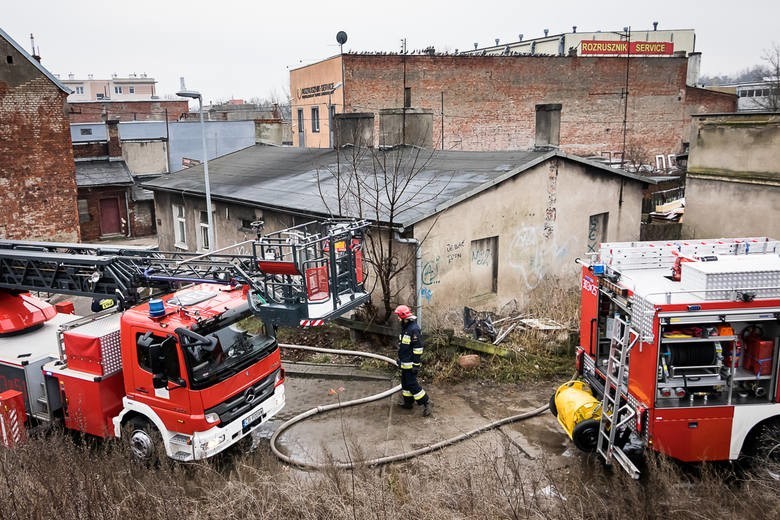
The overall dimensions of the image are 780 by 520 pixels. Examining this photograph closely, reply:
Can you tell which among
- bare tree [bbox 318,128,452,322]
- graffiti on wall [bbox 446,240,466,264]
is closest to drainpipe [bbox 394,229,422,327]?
bare tree [bbox 318,128,452,322]

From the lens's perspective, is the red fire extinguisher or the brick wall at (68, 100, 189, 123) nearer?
the red fire extinguisher

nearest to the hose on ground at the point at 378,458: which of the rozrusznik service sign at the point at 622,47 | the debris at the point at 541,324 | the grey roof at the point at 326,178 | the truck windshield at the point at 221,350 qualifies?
the truck windshield at the point at 221,350

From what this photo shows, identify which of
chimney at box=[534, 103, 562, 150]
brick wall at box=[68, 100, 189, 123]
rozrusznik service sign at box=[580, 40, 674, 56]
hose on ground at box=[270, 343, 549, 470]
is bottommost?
hose on ground at box=[270, 343, 549, 470]

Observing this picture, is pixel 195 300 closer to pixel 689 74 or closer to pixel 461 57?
pixel 461 57

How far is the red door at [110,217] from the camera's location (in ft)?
103

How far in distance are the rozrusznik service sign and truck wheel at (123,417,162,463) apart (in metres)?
44.4

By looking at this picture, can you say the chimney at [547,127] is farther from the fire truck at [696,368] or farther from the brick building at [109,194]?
the brick building at [109,194]

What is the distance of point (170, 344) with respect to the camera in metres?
7.67

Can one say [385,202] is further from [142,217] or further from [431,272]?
[142,217]

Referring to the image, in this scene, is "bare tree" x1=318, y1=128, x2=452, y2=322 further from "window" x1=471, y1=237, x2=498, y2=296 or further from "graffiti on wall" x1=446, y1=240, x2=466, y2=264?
"window" x1=471, y1=237, x2=498, y2=296

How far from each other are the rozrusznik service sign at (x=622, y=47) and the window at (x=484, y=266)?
1435 inches

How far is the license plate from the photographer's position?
8316 millimetres

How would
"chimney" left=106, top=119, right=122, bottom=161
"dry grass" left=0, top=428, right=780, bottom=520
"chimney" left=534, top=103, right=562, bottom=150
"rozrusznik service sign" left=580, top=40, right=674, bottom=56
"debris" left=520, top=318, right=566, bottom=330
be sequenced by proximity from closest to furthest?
"dry grass" left=0, top=428, right=780, bottom=520, "debris" left=520, top=318, right=566, bottom=330, "chimney" left=534, top=103, right=562, bottom=150, "chimney" left=106, top=119, right=122, bottom=161, "rozrusznik service sign" left=580, top=40, right=674, bottom=56

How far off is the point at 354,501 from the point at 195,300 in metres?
3.91
